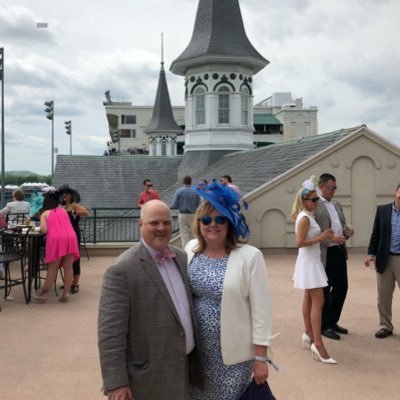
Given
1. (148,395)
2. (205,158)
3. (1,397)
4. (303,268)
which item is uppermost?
(205,158)

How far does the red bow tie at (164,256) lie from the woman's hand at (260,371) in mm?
776

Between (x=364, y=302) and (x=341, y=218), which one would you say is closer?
(x=341, y=218)

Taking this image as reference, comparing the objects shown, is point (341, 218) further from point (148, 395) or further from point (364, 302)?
point (148, 395)

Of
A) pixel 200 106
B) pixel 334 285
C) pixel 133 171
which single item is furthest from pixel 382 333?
pixel 133 171

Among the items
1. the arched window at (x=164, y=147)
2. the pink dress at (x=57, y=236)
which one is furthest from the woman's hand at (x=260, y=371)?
the arched window at (x=164, y=147)

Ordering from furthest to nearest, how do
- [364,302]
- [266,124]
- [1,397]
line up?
1. [266,124]
2. [364,302]
3. [1,397]

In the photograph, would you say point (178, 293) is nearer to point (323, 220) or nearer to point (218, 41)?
point (323, 220)

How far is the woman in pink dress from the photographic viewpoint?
7.71 m

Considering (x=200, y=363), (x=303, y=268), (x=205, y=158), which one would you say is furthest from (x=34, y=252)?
(x=205, y=158)

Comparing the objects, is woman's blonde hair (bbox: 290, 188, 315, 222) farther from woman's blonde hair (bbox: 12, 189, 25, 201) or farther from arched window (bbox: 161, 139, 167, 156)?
arched window (bbox: 161, 139, 167, 156)

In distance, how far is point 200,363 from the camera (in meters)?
2.89

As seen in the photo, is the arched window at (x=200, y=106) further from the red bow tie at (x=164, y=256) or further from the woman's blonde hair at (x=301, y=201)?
the red bow tie at (x=164, y=256)

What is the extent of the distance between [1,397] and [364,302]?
5.49 metres

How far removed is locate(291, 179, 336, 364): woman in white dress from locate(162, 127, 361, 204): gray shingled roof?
775 cm
